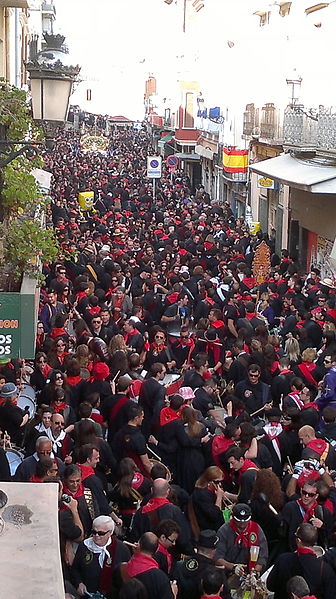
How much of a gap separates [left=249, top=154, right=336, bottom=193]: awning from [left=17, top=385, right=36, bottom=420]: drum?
10.0 meters

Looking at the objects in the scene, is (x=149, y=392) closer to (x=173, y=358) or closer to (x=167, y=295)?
(x=173, y=358)

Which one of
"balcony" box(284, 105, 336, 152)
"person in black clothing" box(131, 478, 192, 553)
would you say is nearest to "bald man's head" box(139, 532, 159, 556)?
"person in black clothing" box(131, 478, 192, 553)

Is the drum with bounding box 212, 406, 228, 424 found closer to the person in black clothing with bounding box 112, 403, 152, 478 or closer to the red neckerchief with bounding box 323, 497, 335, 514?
the person in black clothing with bounding box 112, 403, 152, 478

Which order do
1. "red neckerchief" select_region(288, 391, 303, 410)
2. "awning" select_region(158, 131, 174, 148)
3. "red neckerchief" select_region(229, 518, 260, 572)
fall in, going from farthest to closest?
"awning" select_region(158, 131, 174, 148)
"red neckerchief" select_region(288, 391, 303, 410)
"red neckerchief" select_region(229, 518, 260, 572)

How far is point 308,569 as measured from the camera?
6.34m

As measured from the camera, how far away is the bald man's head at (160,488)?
707 cm

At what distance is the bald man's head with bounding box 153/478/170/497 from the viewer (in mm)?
7070

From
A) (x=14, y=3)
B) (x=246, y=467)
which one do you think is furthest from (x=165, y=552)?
(x=14, y=3)

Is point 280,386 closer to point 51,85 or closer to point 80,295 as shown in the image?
point 51,85

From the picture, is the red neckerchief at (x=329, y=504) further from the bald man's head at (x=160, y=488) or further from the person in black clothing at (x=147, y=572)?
the person in black clothing at (x=147, y=572)

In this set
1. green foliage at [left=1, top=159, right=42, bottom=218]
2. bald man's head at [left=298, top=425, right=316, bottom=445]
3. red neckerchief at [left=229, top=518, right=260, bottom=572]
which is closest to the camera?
red neckerchief at [left=229, top=518, right=260, bottom=572]

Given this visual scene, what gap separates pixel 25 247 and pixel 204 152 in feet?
122

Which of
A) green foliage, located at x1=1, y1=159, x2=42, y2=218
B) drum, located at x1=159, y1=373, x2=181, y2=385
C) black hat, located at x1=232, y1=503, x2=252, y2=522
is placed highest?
green foliage, located at x1=1, y1=159, x2=42, y2=218

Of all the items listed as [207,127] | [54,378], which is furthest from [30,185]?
[207,127]
